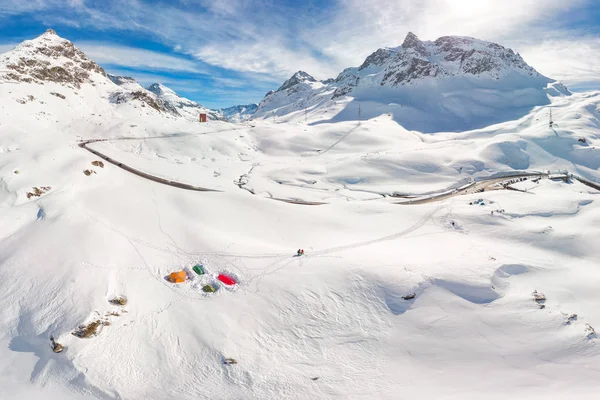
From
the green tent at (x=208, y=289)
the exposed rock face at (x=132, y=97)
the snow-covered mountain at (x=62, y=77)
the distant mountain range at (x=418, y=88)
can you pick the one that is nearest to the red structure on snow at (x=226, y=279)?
the green tent at (x=208, y=289)

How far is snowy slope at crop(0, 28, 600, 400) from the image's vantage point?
19.5 m

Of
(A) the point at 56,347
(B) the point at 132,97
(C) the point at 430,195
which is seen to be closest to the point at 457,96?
(C) the point at 430,195

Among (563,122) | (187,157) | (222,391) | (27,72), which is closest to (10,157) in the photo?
(187,157)

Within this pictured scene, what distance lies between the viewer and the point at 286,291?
26.7 m

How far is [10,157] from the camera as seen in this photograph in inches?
1832

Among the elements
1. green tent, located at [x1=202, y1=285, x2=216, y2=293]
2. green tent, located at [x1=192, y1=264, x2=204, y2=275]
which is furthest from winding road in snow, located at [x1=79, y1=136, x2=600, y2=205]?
green tent, located at [x1=202, y1=285, x2=216, y2=293]

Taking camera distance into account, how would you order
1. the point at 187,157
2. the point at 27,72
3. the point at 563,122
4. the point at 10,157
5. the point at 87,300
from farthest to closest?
the point at 563,122 → the point at 27,72 → the point at 187,157 → the point at 10,157 → the point at 87,300

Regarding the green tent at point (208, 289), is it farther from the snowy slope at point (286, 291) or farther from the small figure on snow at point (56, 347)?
the small figure on snow at point (56, 347)

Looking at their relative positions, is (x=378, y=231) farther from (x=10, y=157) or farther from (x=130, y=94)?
(x=130, y=94)

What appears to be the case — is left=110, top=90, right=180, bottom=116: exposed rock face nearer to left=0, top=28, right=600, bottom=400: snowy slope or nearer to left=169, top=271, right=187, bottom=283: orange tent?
left=0, top=28, right=600, bottom=400: snowy slope

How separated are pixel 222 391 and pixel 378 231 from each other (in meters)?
27.1

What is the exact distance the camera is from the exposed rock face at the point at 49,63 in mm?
91312

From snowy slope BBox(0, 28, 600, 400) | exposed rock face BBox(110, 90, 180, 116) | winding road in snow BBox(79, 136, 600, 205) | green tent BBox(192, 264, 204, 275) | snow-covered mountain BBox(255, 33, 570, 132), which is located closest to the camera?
snowy slope BBox(0, 28, 600, 400)

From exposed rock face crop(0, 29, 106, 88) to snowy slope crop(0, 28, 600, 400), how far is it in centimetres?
5464
